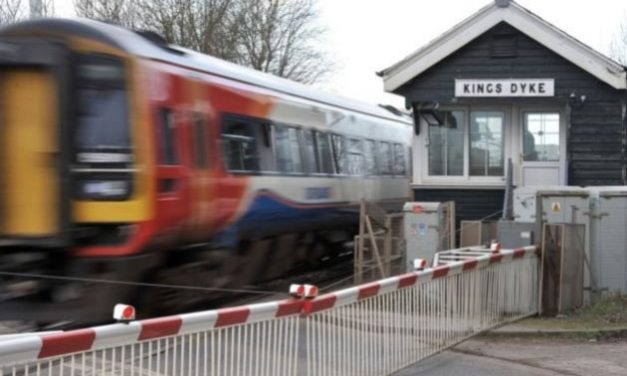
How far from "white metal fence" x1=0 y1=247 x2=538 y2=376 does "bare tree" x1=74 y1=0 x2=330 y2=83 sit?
67.0 feet

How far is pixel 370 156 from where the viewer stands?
1739 centimetres

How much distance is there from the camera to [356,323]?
6793 millimetres

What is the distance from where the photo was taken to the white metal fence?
4324 mm

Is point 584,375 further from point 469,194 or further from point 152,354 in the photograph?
point 469,194

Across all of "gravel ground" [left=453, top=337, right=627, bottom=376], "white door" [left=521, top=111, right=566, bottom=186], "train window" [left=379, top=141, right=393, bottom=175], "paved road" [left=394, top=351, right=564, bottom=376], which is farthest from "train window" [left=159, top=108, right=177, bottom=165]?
"train window" [left=379, top=141, right=393, bottom=175]

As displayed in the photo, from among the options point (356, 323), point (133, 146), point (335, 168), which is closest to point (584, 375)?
point (356, 323)

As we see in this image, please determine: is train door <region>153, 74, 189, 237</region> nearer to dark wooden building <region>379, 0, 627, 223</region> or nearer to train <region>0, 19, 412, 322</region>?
train <region>0, 19, 412, 322</region>

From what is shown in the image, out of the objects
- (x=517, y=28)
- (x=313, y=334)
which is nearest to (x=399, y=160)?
(x=517, y=28)

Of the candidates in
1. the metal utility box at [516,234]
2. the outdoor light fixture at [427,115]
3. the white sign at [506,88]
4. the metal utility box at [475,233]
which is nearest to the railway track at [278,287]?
the metal utility box at [475,233]

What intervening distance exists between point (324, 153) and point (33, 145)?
21.6 feet

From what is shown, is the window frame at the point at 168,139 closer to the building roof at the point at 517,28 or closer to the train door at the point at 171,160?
the train door at the point at 171,160

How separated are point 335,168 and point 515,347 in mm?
6826

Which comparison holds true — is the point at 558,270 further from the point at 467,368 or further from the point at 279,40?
the point at 279,40

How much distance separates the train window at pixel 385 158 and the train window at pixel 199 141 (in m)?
8.17
